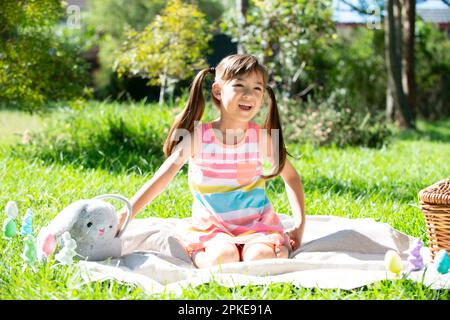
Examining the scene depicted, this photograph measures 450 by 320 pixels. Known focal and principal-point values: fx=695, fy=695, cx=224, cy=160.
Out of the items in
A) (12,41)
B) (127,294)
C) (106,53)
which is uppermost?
(12,41)

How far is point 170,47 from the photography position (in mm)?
7801

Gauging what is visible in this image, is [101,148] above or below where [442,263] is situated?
below

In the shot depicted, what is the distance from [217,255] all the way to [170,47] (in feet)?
16.7

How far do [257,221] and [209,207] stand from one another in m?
0.24

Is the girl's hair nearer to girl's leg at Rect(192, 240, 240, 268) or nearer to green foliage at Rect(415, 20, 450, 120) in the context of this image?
girl's leg at Rect(192, 240, 240, 268)

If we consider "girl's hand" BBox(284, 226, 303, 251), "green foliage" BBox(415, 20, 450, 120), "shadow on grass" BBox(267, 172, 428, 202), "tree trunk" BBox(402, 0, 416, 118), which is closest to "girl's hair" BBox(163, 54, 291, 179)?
"girl's hand" BBox(284, 226, 303, 251)

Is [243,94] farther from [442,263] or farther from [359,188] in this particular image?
[359,188]

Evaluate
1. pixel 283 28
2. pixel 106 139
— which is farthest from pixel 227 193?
pixel 283 28
